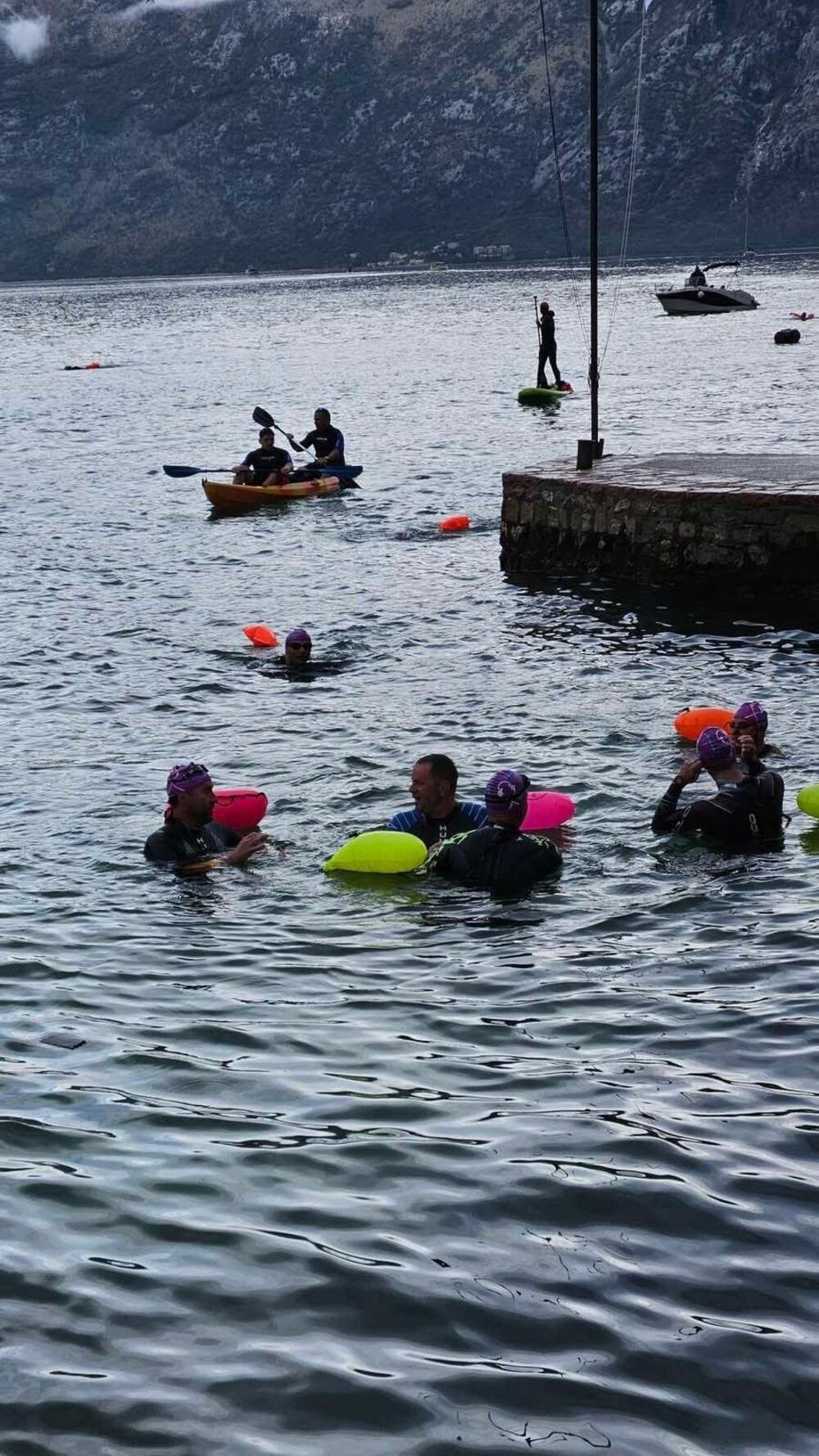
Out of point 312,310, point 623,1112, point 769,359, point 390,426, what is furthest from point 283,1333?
point 312,310

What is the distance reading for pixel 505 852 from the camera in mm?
11062

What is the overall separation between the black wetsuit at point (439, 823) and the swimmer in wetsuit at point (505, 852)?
405 millimetres

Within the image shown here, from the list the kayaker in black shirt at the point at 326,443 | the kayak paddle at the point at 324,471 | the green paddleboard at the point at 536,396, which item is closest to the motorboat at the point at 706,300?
the green paddleboard at the point at 536,396

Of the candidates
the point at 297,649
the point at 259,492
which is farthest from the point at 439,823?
the point at 259,492

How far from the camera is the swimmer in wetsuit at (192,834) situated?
1173cm

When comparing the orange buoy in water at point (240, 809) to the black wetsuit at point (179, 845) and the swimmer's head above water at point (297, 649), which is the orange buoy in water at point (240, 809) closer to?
the black wetsuit at point (179, 845)

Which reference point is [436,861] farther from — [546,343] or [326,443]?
[546,343]

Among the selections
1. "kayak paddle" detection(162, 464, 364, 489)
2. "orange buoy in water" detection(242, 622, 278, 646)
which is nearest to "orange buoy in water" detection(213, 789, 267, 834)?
"orange buoy in water" detection(242, 622, 278, 646)

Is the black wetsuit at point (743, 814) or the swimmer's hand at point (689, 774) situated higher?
the swimmer's hand at point (689, 774)

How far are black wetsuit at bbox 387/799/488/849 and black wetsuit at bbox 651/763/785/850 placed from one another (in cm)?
134

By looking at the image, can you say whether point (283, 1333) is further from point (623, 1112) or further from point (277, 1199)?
point (623, 1112)

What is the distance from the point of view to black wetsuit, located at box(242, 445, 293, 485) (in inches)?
1230

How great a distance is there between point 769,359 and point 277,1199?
53.4m

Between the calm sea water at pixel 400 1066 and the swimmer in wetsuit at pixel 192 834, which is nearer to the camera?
the calm sea water at pixel 400 1066
